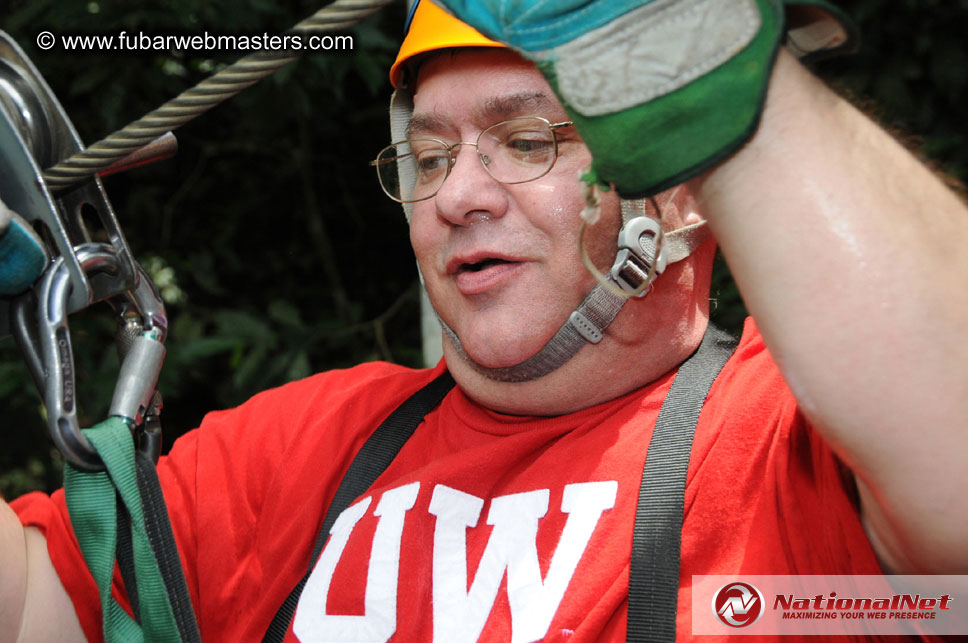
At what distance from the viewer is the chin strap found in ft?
4.90

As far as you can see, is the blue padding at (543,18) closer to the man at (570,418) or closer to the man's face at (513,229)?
the man at (570,418)

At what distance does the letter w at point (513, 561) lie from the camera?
1.32 meters

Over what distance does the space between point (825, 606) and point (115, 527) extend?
1010 millimetres

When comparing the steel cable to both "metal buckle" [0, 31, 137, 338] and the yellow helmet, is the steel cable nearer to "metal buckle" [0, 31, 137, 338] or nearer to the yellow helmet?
"metal buckle" [0, 31, 137, 338]

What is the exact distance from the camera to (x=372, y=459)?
5.65 feet

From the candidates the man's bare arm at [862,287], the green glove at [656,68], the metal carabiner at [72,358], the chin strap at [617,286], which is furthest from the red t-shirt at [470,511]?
the green glove at [656,68]

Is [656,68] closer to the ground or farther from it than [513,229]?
farther from it

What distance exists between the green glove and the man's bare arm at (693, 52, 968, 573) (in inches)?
1.5

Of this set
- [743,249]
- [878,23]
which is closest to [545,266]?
[743,249]

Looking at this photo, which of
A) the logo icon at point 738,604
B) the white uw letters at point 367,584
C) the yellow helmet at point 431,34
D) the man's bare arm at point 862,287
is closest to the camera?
the man's bare arm at point 862,287

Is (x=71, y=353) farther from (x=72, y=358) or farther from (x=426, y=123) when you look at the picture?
(x=426, y=123)

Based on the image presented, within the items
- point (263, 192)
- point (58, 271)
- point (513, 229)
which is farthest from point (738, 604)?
point (263, 192)

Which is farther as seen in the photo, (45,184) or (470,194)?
(470,194)

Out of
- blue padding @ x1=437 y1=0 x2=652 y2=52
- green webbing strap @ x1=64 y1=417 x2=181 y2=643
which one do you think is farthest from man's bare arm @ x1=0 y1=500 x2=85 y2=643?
blue padding @ x1=437 y1=0 x2=652 y2=52
